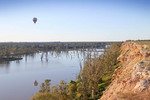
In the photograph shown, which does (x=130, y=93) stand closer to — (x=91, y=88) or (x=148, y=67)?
(x=148, y=67)

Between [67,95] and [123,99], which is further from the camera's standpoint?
[67,95]

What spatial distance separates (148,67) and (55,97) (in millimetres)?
4882

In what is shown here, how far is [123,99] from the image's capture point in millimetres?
5277

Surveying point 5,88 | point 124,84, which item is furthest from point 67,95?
point 5,88

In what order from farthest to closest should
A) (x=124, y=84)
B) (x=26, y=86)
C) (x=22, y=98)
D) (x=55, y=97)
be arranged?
(x=26, y=86) → (x=22, y=98) → (x=55, y=97) → (x=124, y=84)

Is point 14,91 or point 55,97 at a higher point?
point 55,97

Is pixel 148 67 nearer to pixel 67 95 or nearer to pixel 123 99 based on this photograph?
pixel 123 99

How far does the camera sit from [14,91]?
1620 cm

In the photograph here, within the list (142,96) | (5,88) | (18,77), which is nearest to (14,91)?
(5,88)

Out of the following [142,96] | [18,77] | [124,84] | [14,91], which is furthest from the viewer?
[18,77]

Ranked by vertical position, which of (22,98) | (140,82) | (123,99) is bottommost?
(22,98)

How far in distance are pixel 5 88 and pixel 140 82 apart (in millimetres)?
15055

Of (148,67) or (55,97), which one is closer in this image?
(148,67)

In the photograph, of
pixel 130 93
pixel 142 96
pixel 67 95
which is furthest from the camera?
pixel 67 95
